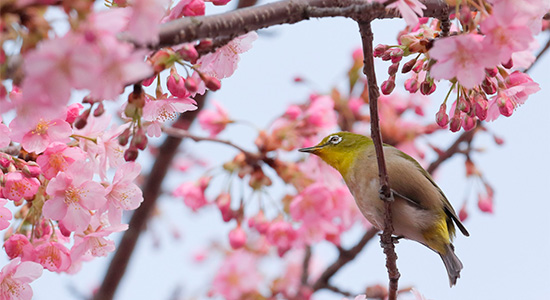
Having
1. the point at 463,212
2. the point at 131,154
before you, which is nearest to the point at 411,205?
the point at 463,212

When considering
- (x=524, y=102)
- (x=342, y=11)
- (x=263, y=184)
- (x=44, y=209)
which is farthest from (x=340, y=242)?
(x=342, y=11)

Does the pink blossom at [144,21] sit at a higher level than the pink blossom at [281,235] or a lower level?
higher

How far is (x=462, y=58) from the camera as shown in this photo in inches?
66.0

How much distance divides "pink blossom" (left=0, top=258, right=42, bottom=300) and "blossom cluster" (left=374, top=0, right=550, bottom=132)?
4.64ft

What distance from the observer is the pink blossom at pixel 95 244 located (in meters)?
2.34

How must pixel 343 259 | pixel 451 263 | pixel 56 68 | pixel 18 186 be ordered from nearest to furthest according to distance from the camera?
pixel 56 68 → pixel 18 186 → pixel 451 263 → pixel 343 259

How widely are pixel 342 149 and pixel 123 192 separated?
5.32 ft

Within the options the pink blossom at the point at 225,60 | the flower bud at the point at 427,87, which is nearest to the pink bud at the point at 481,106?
the flower bud at the point at 427,87

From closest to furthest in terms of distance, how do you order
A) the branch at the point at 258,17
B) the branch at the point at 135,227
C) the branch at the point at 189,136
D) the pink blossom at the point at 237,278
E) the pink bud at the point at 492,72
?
the branch at the point at 258,17, the pink bud at the point at 492,72, the branch at the point at 189,136, the branch at the point at 135,227, the pink blossom at the point at 237,278

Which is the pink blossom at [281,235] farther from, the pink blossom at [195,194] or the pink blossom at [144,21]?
the pink blossom at [144,21]

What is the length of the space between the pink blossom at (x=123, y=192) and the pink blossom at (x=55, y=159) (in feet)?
0.58

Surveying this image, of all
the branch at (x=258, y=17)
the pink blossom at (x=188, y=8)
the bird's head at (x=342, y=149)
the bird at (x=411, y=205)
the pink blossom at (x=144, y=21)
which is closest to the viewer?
the pink blossom at (x=144, y=21)

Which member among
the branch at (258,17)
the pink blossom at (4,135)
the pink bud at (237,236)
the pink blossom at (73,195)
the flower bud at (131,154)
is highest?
the branch at (258,17)

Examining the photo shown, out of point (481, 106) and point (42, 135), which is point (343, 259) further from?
point (42, 135)
